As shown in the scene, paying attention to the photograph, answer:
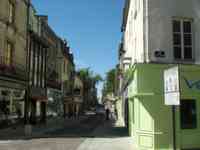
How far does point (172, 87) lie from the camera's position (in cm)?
770

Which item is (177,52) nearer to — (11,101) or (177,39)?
(177,39)

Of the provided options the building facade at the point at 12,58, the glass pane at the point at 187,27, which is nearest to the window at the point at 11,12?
the building facade at the point at 12,58

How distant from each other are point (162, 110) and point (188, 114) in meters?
1.22

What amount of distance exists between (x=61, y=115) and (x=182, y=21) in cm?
3295

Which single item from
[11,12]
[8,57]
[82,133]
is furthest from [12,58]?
[82,133]

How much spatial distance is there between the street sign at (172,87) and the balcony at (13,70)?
53.7 feet

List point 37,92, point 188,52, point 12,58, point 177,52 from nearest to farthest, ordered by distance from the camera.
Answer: point 177,52 → point 188,52 → point 12,58 → point 37,92

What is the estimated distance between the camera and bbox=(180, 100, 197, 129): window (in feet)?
44.9

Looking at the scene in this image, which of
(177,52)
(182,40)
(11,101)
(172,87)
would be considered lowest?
(11,101)

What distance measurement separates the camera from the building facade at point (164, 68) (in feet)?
43.9

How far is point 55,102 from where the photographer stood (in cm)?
4069

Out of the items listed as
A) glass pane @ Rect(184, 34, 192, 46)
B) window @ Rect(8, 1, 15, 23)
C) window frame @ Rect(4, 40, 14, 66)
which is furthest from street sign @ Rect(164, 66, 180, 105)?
window @ Rect(8, 1, 15, 23)

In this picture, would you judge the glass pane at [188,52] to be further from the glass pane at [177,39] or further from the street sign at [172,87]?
the street sign at [172,87]

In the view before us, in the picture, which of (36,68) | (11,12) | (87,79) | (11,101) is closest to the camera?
(11,101)
